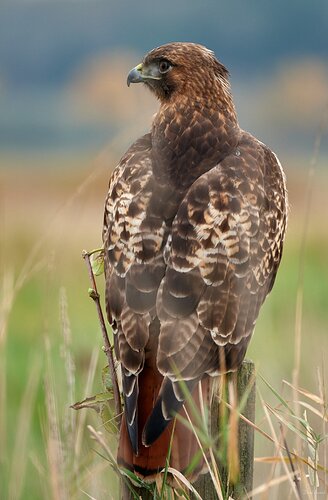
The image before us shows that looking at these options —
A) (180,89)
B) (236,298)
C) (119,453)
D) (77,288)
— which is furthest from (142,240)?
(77,288)

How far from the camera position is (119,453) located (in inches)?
159

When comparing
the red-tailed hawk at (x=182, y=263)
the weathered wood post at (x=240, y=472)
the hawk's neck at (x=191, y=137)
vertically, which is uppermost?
the hawk's neck at (x=191, y=137)

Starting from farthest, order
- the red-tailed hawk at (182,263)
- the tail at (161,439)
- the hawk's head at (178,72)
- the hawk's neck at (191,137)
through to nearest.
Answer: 1. the hawk's head at (178,72)
2. the hawk's neck at (191,137)
3. the red-tailed hawk at (182,263)
4. the tail at (161,439)

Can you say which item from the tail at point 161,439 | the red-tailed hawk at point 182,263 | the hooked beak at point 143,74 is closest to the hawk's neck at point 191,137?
the red-tailed hawk at point 182,263

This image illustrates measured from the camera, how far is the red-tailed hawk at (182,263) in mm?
4062

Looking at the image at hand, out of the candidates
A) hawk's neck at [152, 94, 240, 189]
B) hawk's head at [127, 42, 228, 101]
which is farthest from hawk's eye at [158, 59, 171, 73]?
hawk's neck at [152, 94, 240, 189]

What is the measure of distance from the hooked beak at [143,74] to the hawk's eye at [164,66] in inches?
0.8

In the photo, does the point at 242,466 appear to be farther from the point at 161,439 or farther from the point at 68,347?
the point at 68,347

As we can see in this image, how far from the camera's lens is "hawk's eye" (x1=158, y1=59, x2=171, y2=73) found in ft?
17.6

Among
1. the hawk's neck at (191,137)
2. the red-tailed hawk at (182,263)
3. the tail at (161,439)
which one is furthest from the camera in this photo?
the hawk's neck at (191,137)

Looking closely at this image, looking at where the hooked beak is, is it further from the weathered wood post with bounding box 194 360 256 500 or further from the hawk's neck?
the weathered wood post with bounding box 194 360 256 500

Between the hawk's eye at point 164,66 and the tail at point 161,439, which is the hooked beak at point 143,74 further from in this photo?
the tail at point 161,439

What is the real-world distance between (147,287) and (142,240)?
0.21 meters

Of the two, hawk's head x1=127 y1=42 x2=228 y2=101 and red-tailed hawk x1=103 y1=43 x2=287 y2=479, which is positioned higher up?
hawk's head x1=127 y1=42 x2=228 y2=101
